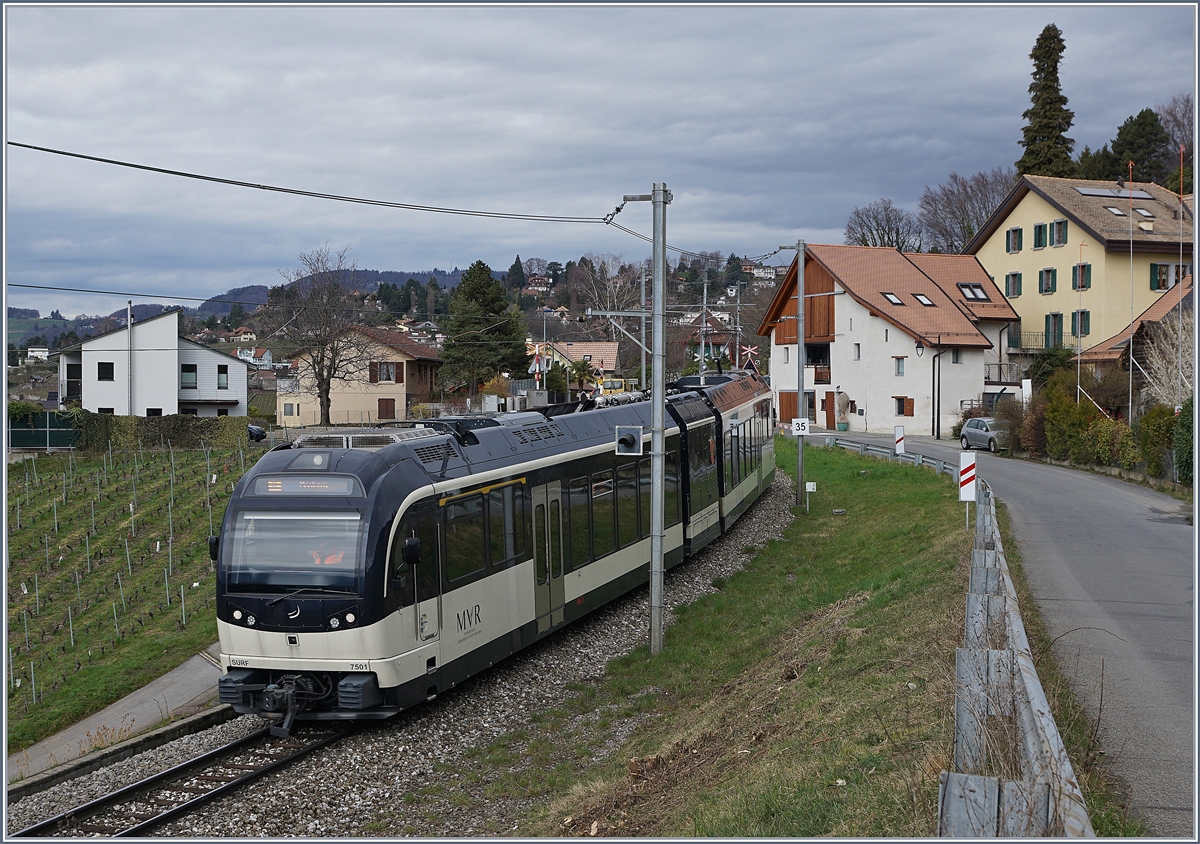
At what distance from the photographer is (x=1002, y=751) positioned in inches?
203

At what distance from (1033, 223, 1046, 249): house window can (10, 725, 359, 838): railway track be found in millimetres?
50016

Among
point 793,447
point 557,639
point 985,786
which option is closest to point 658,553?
point 557,639

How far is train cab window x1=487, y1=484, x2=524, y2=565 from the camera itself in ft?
41.2

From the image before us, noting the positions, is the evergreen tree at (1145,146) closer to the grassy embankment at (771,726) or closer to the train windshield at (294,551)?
the grassy embankment at (771,726)

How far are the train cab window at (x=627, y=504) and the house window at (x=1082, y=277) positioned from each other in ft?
128

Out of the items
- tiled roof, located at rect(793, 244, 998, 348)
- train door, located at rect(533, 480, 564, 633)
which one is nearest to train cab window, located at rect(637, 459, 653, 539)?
train door, located at rect(533, 480, 564, 633)

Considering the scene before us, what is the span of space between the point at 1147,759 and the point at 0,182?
9866mm

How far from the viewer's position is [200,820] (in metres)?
8.41

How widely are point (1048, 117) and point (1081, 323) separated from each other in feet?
84.2

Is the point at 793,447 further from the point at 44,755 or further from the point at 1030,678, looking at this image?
the point at 1030,678

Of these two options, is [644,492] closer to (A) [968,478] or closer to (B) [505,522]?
(B) [505,522]

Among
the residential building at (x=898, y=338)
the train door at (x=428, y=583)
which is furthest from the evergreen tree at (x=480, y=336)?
the train door at (x=428, y=583)

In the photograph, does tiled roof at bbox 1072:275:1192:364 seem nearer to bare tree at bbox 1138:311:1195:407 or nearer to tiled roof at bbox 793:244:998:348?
bare tree at bbox 1138:311:1195:407

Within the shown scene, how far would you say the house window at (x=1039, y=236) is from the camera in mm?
52247
